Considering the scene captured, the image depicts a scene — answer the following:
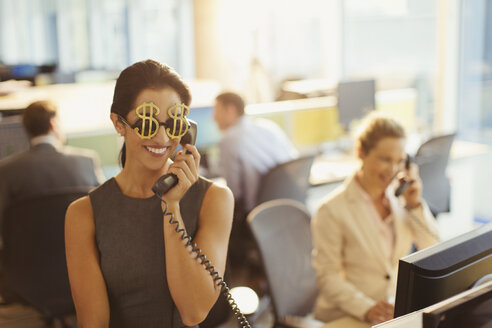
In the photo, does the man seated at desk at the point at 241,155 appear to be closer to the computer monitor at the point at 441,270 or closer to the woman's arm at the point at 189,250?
the woman's arm at the point at 189,250

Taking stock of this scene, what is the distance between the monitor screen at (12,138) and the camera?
116 inches

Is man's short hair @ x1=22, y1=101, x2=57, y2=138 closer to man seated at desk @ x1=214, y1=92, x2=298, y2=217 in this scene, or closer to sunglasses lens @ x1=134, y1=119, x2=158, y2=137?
man seated at desk @ x1=214, y1=92, x2=298, y2=217

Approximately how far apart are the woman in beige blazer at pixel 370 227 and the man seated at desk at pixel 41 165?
4.49 feet

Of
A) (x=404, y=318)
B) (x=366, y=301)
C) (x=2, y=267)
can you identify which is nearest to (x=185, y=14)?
(x=2, y=267)

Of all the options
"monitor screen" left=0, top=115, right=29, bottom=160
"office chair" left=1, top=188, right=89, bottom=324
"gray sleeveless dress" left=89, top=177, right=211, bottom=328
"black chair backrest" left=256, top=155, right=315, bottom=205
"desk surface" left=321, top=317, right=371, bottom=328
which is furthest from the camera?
"black chair backrest" left=256, top=155, right=315, bottom=205

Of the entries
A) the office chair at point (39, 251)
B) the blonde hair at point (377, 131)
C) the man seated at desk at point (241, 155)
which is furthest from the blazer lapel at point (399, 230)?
the man seated at desk at point (241, 155)

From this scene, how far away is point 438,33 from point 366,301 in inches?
147

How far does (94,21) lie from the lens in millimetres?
10875

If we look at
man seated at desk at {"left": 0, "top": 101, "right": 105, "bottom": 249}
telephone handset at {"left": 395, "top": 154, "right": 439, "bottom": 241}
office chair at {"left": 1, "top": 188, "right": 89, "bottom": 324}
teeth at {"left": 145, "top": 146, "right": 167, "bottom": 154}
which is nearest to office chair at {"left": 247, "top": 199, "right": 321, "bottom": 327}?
telephone handset at {"left": 395, "top": 154, "right": 439, "bottom": 241}

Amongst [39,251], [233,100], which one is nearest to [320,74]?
[233,100]

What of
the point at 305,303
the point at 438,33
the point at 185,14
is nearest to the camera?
the point at 305,303

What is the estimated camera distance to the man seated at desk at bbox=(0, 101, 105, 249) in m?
2.72

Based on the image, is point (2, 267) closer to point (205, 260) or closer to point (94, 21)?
point (205, 260)

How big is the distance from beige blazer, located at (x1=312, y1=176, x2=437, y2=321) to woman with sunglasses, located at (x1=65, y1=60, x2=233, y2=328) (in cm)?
85
